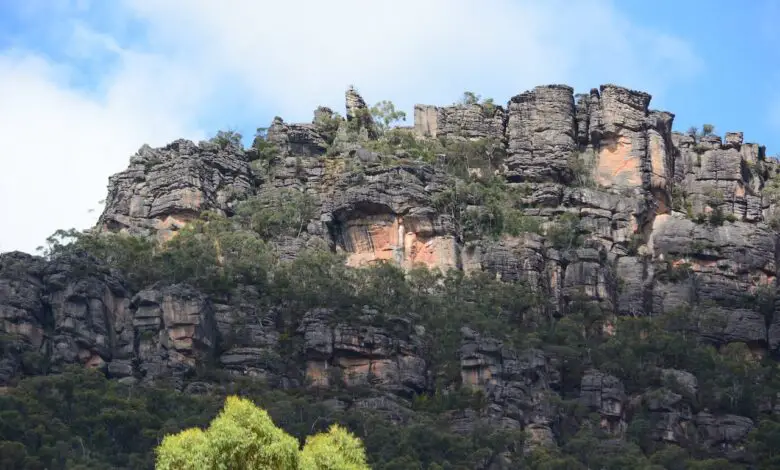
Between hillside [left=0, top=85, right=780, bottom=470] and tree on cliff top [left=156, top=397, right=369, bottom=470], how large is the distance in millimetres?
25218

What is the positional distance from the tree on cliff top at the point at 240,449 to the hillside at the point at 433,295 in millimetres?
25218

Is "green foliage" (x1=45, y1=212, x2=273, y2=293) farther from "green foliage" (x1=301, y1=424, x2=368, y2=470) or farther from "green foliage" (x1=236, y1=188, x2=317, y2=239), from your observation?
"green foliage" (x1=301, y1=424, x2=368, y2=470)

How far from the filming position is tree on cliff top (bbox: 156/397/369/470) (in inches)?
1677

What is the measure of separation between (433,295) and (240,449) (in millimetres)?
43697

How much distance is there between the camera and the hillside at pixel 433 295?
75.2 meters

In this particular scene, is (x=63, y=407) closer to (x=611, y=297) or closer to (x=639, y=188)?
(x=611, y=297)

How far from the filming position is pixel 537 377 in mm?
80938

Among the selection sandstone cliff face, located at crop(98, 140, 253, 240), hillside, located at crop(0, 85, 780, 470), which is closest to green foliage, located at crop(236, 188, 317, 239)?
hillside, located at crop(0, 85, 780, 470)

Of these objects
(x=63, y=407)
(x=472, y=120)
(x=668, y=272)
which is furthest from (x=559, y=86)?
(x=63, y=407)

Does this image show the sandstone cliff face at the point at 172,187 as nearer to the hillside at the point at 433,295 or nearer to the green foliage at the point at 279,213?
the hillside at the point at 433,295

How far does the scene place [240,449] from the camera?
1704 inches

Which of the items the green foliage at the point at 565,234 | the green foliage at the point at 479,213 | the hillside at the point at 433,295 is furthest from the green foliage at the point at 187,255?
the green foliage at the point at 565,234

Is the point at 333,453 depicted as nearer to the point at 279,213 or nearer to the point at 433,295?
the point at 433,295

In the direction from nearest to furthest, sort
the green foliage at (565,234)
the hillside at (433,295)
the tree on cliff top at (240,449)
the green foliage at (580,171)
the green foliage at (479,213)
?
the tree on cliff top at (240,449) → the hillside at (433,295) → the green foliage at (479,213) → the green foliage at (565,234) → the green foliage at (580,171)
